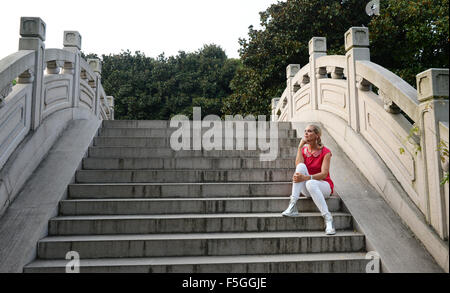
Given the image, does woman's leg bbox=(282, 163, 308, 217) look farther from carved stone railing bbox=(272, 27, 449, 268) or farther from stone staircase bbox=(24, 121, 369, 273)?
carved stone railing bbox=(272, 27, 449, 268)

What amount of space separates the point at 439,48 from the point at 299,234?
833 centimetres

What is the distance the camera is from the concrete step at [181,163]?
4.77 metres

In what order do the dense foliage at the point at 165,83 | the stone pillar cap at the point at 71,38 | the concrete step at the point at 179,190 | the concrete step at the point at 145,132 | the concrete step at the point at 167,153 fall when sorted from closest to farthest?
the concrete step at the point at 179,190 < the concrete step at the point at 167,153 < the concrete step at the point at 145,132 < the stone pillar cap at the point at 71,38 < the dense foliage at the point at 165,83

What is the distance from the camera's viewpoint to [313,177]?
387cm

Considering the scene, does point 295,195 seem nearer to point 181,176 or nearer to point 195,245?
point 195,245

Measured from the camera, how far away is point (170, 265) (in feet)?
10.0

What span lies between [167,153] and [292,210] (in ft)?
7.77

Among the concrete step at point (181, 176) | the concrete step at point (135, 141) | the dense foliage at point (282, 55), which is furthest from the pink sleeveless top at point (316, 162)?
the dense foliage at point (282, 55)

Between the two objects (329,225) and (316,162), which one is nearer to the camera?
(329,225)

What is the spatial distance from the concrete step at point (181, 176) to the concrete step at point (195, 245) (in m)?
1.14

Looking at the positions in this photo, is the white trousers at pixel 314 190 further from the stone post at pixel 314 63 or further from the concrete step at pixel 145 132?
the stone post at pixel 314 63

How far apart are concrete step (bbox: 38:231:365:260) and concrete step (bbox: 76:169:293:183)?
1.14 metres

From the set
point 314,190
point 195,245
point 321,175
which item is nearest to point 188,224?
point 195,245

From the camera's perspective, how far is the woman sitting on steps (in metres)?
3.69
